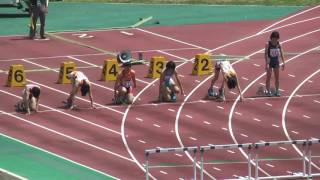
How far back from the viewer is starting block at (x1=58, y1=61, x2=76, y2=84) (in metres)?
39.7

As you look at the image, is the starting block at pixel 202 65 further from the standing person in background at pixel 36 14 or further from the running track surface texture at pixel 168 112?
the standing person in background at pixel 36 14

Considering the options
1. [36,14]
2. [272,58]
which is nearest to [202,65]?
[272,58]

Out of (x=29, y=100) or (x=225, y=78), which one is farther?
(x=225, y=78)

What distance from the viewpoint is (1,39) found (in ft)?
156

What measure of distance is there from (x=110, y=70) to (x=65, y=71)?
1.48 meters

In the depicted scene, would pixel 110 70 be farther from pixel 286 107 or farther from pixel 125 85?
pixel 286 107

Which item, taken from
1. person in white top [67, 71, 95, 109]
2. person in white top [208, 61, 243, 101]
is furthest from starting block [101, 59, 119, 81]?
person in white top [208, 61, 243, 101]

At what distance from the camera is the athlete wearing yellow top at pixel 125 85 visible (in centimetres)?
3741

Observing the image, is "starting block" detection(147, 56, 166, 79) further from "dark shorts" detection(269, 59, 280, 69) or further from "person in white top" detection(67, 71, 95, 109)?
"person in white top" detection(67, 71, 95, 109)

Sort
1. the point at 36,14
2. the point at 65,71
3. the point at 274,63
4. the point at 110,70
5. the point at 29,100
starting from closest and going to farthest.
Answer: the point at 29,100 < the point at 274,63 < the point at 65,71 < the point at 110,70 < the point at 36,14

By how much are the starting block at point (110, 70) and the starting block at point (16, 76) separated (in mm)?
2495

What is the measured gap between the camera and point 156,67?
4084cm

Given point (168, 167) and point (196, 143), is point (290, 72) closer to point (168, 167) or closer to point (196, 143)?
point (196, 143)

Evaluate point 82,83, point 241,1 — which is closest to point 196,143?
point 82,83
